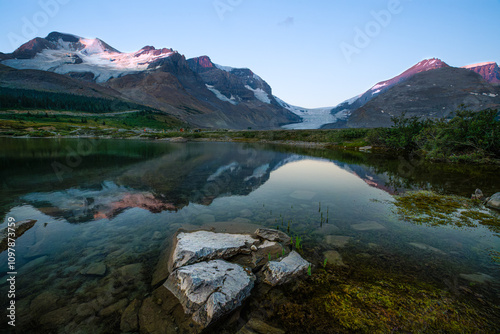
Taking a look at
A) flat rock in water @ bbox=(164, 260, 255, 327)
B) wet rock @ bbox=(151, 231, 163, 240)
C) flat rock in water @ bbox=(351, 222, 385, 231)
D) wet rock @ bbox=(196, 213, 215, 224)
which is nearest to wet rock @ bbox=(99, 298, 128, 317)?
flat rock in water @ bbox=(164, 260, 255, 327)

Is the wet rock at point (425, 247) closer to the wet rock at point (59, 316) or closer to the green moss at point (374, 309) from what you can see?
the green moss at point (374, 309)

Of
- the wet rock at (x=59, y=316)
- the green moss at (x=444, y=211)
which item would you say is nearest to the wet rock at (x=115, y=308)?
the wet rock at (x=59, y=316)

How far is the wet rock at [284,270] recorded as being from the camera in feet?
21.1

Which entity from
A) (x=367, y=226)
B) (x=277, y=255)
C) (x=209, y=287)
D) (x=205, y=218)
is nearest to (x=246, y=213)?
(x=205, y=218)

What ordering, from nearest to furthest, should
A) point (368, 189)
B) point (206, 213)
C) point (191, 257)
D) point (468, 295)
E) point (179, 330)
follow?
point (179, 330) → point (468, 295) → point (191, 257) → point (206, 213) → point (368, 189)

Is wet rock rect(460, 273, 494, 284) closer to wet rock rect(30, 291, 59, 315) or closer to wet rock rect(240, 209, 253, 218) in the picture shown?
wet rock rect(240, 209, 253, 218)

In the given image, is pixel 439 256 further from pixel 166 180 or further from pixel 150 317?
pixel 166 180

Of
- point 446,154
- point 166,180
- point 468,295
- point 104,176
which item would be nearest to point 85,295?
point 468,295

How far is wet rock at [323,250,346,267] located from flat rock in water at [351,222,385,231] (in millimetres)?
3151

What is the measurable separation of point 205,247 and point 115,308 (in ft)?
9.28

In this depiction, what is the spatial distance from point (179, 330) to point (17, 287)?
213 inches

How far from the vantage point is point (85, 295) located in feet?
19.7

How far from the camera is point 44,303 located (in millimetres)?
5648

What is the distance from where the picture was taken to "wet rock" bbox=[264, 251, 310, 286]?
21.1ft
